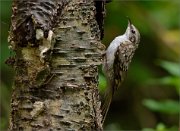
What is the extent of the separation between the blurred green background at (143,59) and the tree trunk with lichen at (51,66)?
3.40m

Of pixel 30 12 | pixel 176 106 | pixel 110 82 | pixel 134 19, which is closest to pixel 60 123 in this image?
pixel 30 12

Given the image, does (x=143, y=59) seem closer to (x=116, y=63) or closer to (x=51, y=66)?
(x=116, y=63)

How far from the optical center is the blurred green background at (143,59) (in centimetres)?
783

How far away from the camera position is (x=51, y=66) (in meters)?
3.53

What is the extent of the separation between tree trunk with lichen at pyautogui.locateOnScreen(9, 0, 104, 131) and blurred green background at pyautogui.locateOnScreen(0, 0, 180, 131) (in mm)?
3399

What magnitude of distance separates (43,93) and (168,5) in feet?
17.4

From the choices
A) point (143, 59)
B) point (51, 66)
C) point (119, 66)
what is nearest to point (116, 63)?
point (119, 66)

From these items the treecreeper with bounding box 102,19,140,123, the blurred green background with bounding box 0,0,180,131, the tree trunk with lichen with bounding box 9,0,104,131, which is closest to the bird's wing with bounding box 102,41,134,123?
the treecreeper with bounding box 102,19,140,123

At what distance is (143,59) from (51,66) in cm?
530

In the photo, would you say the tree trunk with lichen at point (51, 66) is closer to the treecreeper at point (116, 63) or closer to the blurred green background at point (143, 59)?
the treecreeper at point (116, 63)

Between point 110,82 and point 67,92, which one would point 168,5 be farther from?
point 67,92

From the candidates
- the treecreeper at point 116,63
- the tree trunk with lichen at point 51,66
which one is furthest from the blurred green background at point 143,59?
the tree trunk with lichen at point 51,66

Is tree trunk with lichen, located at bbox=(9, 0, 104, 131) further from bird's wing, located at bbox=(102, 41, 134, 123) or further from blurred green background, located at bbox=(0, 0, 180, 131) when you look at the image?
blurred green background, located at bbox=(0, 0, 180, 131)

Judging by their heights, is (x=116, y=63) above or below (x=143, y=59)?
above
